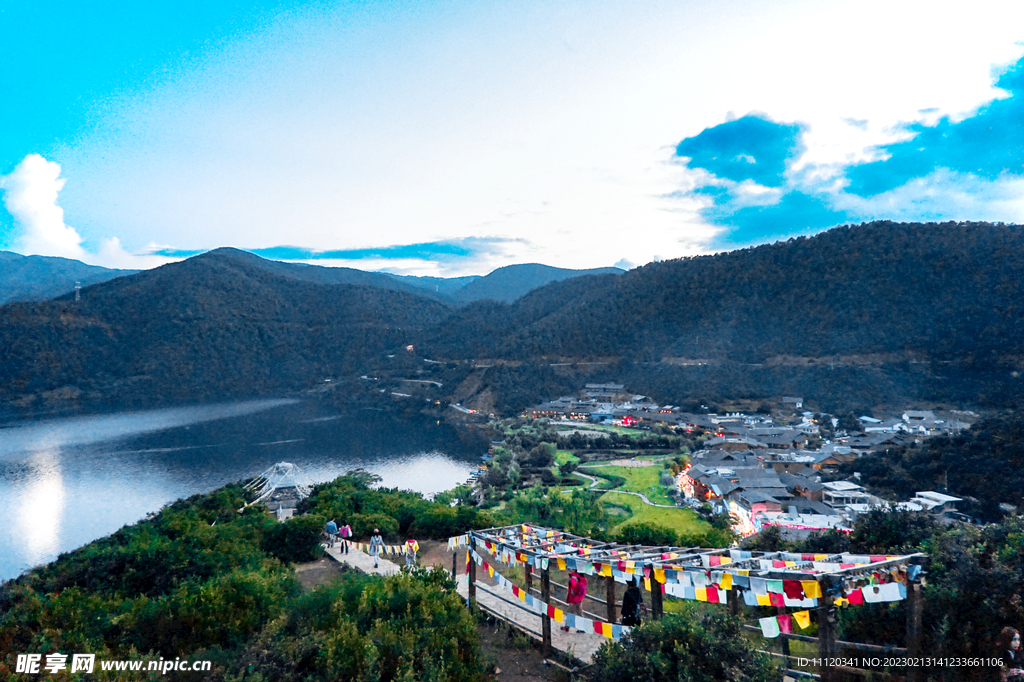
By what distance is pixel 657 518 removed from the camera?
68.5ft

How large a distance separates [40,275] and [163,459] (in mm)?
166526

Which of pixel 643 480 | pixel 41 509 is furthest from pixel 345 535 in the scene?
pixel 41 509

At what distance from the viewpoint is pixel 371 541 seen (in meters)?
11.8

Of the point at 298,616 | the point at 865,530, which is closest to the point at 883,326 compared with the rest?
the point at 865,530

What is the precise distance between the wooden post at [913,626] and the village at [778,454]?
543 cm

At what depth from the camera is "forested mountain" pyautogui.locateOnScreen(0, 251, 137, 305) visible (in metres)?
134

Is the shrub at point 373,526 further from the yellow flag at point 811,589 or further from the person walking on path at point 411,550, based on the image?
the yellow flag at point 811,589

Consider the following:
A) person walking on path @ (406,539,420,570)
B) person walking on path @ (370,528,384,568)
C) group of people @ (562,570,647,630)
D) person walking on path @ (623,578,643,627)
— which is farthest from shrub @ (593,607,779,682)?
person walking on path @ (370,528,384,568)

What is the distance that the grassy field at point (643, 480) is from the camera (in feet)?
82.0

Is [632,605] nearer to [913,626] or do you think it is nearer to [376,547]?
[913,626]

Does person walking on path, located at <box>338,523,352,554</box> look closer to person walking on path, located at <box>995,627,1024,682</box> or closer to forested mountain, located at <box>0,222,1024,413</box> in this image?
person walking on path, located at <box>995,627,1024,682</box>

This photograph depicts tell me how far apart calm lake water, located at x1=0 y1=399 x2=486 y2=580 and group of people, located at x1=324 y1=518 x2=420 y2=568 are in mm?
17004

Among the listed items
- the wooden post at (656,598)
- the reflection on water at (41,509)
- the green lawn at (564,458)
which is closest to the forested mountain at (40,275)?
the reflection on water at (41,509)

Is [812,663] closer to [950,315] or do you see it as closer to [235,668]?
[235,668]
